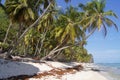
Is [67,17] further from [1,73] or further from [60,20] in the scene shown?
[1,73]

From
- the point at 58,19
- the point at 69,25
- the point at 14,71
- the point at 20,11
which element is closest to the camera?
the point at 14,71

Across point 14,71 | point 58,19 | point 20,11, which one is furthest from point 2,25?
point 14,71

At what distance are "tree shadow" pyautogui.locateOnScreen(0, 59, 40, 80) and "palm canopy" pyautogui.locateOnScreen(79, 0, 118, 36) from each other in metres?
12.3

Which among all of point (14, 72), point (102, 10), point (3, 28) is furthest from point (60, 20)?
point (14, 72)

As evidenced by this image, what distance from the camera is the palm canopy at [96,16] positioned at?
1303 inches

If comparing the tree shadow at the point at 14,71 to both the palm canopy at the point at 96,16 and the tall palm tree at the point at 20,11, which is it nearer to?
the tall palm tree at the point at 20,11

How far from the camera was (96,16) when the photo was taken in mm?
33688

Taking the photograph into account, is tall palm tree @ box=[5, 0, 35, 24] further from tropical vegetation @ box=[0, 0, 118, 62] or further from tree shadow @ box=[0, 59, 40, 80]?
tree shadow @ box=[0, 59, 40, 80]

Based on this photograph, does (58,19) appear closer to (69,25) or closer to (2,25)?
(69,25)

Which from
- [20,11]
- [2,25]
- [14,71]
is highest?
[2,25]

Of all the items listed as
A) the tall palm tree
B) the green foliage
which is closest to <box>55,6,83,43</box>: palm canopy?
the tall palm tree

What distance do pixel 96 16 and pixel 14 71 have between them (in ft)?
51.5

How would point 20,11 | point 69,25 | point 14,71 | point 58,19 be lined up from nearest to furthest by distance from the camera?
point 14,71 → point 20,11 → point 69,25 → point 58,19

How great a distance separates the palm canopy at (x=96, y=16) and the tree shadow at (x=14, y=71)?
1229cm
